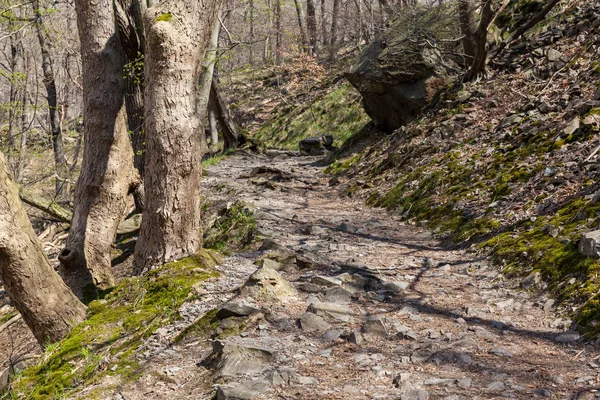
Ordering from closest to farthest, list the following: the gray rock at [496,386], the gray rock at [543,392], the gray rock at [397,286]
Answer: the gray rock at [543,392] → the gray rock at [496,386] → the gray rock at [397,286]

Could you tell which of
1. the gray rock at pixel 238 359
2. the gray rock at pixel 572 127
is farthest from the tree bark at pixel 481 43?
the gray rock at pixel 238 359

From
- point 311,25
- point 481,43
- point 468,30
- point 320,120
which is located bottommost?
point 320,120

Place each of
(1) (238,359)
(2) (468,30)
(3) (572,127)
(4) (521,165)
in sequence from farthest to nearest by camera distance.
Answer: (2) (468,30)
(4) (521,165)
(3) (572,127)
(1) (238,359)

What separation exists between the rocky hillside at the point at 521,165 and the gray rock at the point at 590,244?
26mm

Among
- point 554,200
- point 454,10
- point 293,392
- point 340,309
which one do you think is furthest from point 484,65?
point 293,392

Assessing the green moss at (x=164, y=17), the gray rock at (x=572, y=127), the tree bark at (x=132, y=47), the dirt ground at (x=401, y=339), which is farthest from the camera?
the tree bark at (x=132, y=47)

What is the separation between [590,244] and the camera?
4.38 meters

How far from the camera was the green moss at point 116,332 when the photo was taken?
391 cm

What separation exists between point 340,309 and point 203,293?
1.36 m

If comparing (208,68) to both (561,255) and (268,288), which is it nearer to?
(268,288)

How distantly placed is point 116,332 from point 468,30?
9.70 metres

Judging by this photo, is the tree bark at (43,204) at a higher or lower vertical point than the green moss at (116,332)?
higher

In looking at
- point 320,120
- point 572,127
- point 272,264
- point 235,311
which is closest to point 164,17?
point 272,264

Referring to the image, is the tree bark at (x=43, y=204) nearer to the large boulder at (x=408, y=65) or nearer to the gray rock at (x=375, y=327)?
the gray rock at (x=375, y=327)
